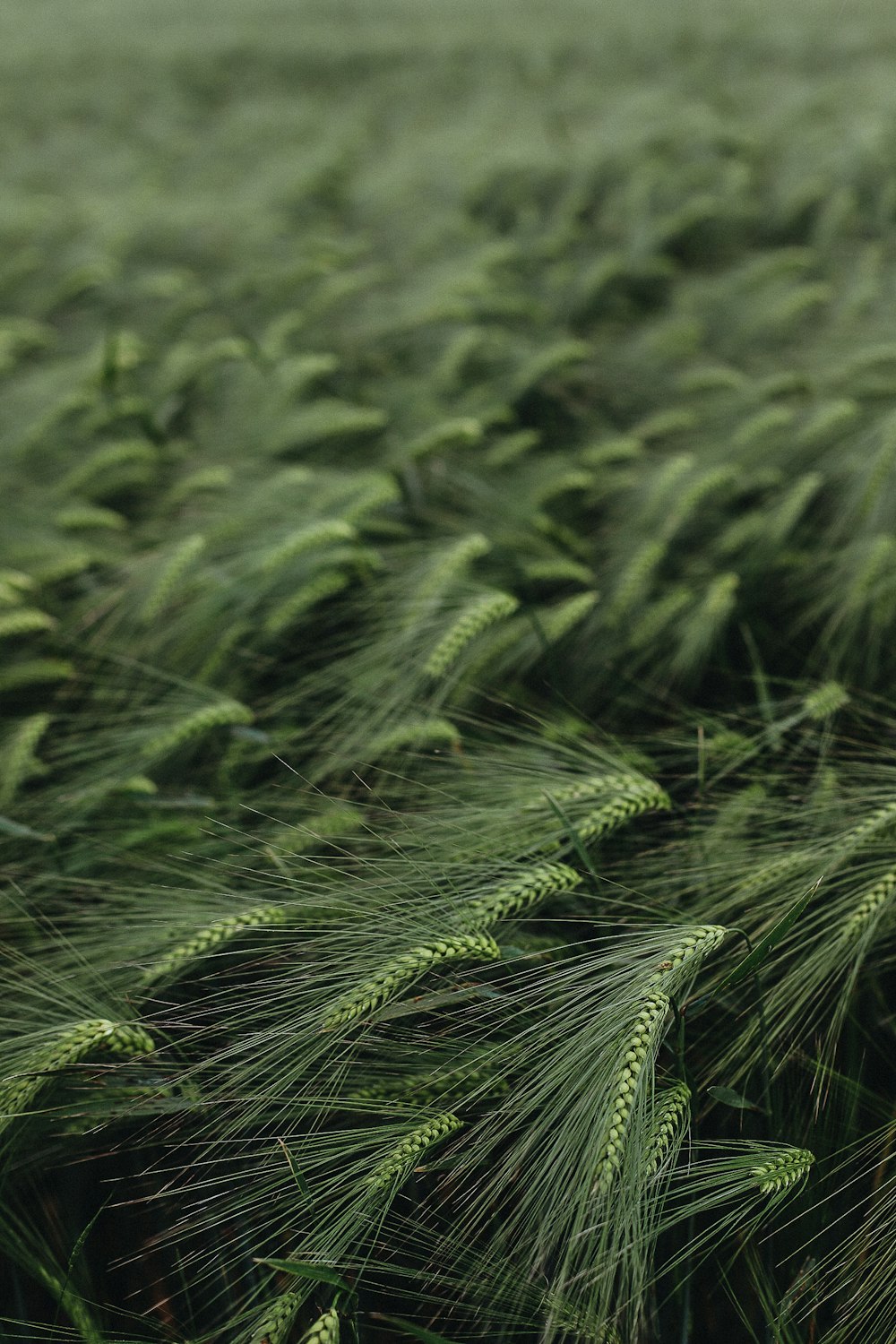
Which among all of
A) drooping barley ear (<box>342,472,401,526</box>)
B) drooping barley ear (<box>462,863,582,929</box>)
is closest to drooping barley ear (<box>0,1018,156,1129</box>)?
drooping barley ear (<box>462,863,582,929</box>)

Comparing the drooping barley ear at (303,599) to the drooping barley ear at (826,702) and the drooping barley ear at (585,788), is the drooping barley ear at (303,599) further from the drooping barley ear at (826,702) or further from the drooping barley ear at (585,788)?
the drooping barley ear at (826,702)

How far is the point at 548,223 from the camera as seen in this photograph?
3.05m

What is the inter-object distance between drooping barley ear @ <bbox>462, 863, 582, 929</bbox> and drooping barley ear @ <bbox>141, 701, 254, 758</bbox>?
1.72ft

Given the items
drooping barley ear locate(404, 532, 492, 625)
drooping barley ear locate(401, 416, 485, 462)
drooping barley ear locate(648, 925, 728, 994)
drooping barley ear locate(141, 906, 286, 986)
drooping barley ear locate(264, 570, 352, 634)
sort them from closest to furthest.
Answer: drooping barley ear locate(648, 925, 728, 994) < drooping barley ear locate(141, 906, 286, 986) < drooping barley ear locate(404, 532, 492, 625) < drooping barley ear locate(264, 570, 352, 634) < drooping barley ear locate(401, 416, 485, 462)

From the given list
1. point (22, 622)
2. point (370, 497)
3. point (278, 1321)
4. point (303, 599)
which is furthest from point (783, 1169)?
point (22, 622)

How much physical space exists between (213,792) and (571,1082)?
0.78 m

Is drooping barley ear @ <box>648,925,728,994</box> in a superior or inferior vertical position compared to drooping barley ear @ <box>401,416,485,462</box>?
inferior

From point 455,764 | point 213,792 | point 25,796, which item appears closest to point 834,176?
point 455,764

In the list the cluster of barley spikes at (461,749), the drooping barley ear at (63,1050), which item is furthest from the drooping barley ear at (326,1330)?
the drooping barley ear at (63,1050)

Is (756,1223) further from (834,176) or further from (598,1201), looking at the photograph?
(834,176)

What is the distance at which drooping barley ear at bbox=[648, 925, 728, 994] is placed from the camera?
1010 mm

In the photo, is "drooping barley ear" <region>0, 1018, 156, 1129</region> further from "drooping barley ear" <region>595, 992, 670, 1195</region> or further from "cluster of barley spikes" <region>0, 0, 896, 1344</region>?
"drooping barley ear" <region>595, 992, 670, 1195</region>

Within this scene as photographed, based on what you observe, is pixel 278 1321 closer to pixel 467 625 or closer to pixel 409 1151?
pixel 409 1151

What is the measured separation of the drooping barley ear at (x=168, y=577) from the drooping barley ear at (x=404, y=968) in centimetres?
90
